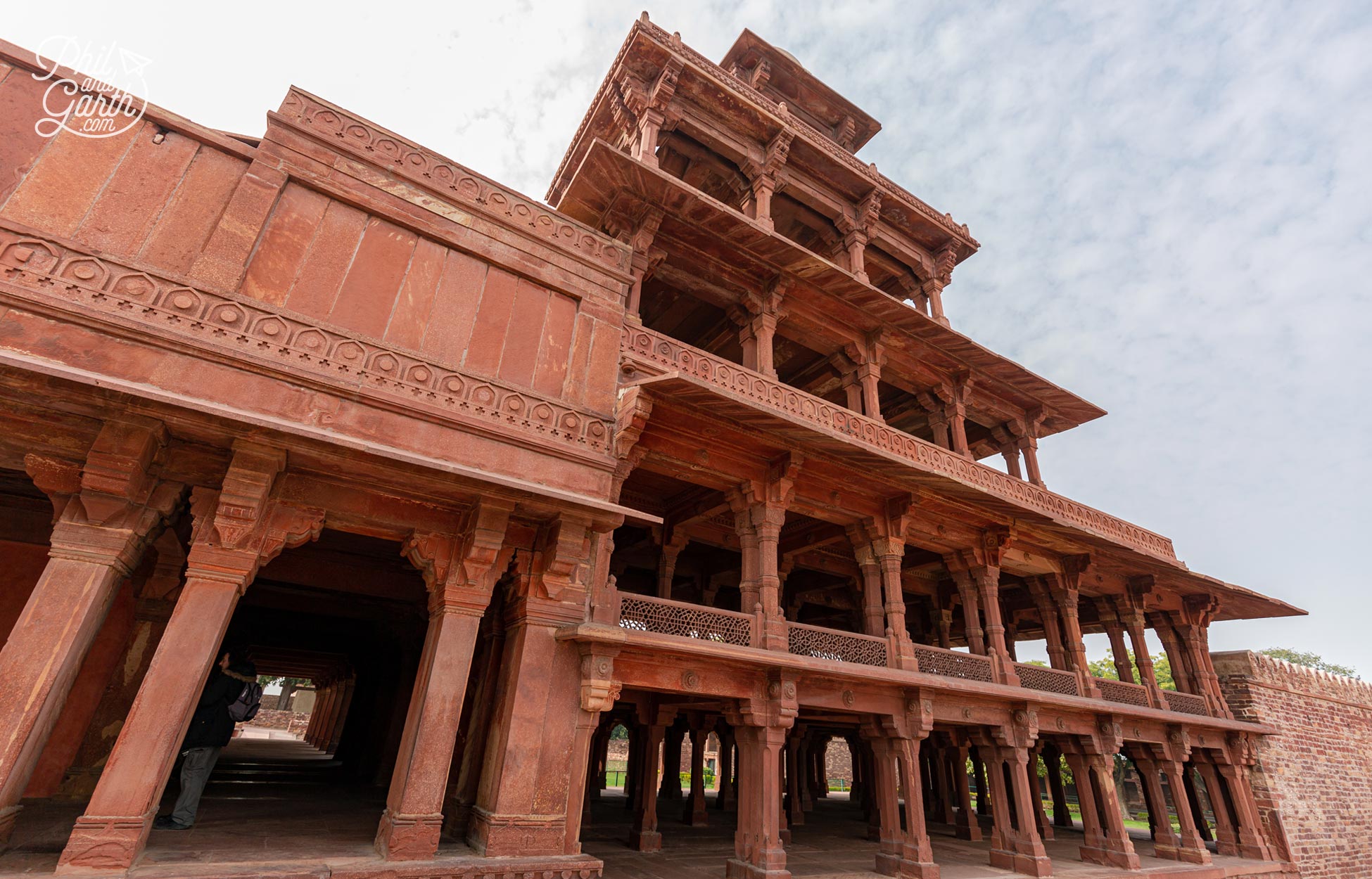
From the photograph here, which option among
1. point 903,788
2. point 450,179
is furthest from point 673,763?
point 450,179

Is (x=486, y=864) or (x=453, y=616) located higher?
(x=453, y=616)

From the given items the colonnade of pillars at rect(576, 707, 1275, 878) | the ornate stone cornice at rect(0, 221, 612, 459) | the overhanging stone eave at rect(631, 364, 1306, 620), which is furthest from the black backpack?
the overhanging stone eave at rect(631, 364, 1306, 620)

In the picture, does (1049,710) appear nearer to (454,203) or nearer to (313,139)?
(454,203)

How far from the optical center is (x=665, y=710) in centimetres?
967

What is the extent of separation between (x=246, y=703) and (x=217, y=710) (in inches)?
26.4

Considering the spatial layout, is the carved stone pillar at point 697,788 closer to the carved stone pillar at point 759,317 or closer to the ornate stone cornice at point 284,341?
the ornate stone cornice at point 284,341

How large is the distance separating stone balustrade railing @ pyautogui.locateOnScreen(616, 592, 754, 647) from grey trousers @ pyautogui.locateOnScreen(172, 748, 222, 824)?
14.3 ft

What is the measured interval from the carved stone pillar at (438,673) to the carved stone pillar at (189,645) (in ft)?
4.33

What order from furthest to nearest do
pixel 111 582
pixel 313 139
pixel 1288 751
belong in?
pixel 1288 751, pixel 313 139, pixel 111 582

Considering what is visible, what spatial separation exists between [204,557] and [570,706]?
3.70m

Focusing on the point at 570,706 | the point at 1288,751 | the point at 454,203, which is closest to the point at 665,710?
the point at 570,706

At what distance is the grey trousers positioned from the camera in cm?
615

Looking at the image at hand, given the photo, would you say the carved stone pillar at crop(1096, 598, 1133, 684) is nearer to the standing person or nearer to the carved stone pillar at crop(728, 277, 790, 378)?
the carved stone pillar at crop(728, 277, 790, 378)

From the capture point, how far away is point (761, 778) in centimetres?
762
